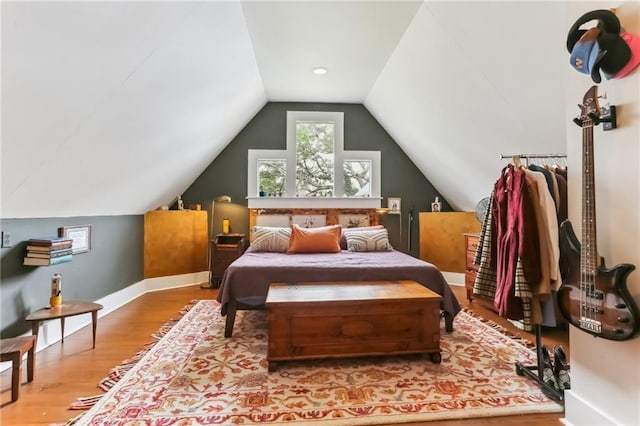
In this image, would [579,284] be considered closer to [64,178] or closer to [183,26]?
[183,26]

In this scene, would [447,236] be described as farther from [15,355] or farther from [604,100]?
[15,355]

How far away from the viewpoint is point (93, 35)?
160 cm

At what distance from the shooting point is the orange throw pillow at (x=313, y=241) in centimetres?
360

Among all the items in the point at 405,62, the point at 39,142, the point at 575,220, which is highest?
the point at 405,62

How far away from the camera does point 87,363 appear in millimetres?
2154

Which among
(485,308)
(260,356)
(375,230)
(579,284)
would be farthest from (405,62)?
(260,356)

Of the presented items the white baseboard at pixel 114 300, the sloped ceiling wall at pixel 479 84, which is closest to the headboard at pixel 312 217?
the white baseboard at pixel 114 300

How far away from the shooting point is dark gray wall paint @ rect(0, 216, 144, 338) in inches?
86.0

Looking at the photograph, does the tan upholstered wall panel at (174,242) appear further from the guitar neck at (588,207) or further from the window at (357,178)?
the guitar neck at (588,207)

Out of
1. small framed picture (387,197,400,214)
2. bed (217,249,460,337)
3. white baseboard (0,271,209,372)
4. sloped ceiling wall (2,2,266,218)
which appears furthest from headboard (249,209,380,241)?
bed (217,249,460,337)

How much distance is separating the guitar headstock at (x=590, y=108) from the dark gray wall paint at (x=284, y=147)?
3.54 metres

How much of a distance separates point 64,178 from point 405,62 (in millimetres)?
3282

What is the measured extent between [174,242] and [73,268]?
1.54 metres

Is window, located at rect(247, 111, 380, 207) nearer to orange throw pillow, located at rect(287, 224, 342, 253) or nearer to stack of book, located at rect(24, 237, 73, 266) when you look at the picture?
orange throw pillow, located at rect(287, 224, 342, 253)
